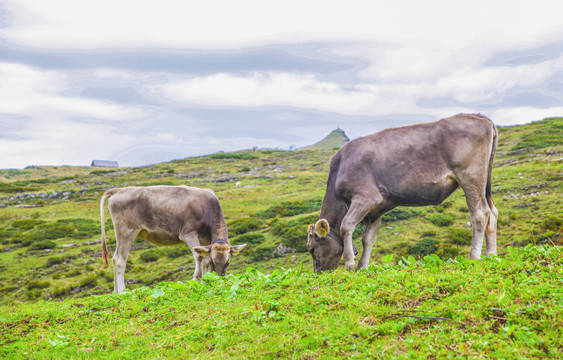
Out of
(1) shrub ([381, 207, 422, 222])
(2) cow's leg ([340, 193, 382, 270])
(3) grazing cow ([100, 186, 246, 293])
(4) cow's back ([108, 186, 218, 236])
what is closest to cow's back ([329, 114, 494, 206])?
(2) cow's leg ([340, 193, 382, 270])

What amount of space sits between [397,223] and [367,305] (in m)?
22.4

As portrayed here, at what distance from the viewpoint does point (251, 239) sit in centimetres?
2909

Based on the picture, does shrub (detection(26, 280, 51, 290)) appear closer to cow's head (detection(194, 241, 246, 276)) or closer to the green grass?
cow's head (detection(194, 241, 246, 276))

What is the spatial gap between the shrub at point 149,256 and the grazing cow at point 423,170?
789 inches

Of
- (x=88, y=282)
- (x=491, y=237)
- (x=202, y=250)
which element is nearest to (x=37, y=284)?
(x=88, y=282)

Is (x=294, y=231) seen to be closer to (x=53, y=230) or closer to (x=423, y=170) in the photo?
A: (x=423, y=170)

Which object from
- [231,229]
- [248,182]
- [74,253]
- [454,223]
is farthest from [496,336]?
[248,182]

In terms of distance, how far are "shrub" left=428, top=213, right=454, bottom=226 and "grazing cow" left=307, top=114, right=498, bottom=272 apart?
52.6 feet

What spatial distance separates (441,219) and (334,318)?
22.7m

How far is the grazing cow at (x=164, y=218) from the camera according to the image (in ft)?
55.6

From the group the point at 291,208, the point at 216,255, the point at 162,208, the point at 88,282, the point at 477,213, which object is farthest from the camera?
the point at 291,208

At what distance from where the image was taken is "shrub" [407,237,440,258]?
21841 mm

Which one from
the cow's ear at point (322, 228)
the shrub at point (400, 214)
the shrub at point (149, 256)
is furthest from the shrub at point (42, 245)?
the cow's ear at point (322, 228)

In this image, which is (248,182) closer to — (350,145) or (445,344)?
(350,145)
